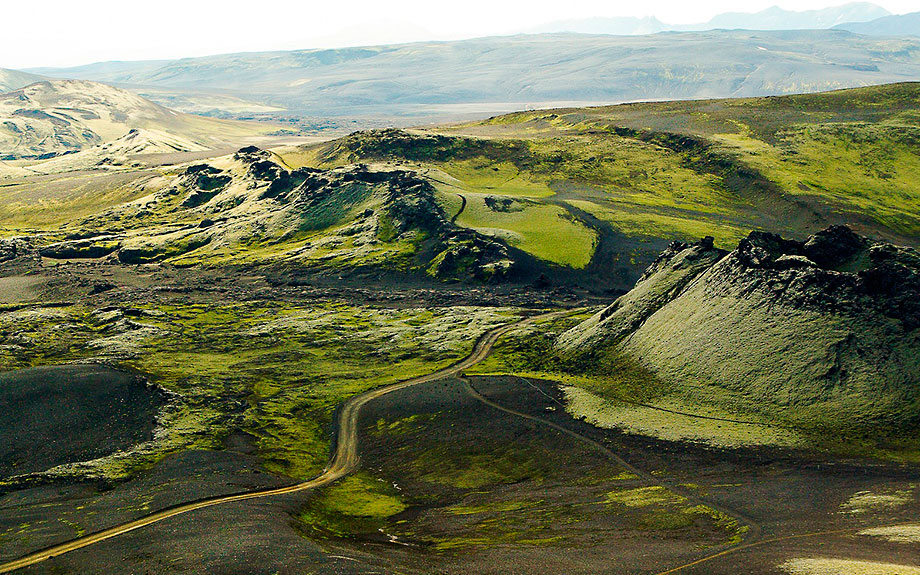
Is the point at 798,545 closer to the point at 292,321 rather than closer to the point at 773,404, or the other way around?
the point at 773,404

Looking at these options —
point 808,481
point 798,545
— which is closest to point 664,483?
point 808,481

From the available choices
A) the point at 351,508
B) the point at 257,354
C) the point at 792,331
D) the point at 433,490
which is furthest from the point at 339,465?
the point at 792,331

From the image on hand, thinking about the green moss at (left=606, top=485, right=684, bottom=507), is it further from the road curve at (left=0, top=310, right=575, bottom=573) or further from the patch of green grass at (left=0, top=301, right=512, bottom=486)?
the patch of green grass at (left=0, top=301, right=512, bottom=486)

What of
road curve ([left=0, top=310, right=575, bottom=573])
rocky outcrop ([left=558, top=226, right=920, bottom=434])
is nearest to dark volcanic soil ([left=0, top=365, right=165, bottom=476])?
road curve ([left=0, top=310, right=575, bottom=573])

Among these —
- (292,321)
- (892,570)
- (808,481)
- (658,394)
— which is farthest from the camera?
(292,321)

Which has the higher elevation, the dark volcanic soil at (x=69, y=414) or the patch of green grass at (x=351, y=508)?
the dark volcanic soil at (x=69, y=414)

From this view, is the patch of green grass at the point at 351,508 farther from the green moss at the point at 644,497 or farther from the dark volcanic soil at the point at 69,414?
the dark volcanic soil at the point at 69,414

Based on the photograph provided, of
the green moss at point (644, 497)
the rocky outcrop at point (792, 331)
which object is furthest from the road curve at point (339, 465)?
the green moss at point (644, 497)
